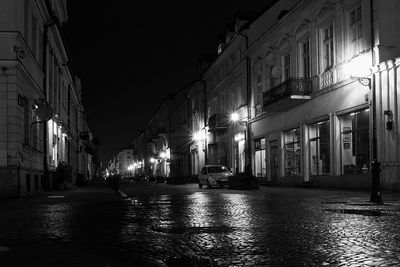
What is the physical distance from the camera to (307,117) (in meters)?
32.1

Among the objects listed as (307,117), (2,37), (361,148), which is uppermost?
(2,37)

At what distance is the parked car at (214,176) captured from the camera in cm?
3438

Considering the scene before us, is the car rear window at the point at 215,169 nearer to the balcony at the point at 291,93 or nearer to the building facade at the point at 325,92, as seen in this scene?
the building facade at the point at 325,92

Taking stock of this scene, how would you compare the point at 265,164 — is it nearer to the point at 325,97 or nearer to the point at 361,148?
the point at 325,97

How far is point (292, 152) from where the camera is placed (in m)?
35.1

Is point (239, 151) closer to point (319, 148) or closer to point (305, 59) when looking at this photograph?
point (305, 59)

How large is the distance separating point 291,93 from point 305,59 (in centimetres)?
257

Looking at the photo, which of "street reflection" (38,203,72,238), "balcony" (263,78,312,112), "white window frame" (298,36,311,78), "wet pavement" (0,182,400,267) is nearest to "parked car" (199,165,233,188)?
"balcony" (263,78,312,112)

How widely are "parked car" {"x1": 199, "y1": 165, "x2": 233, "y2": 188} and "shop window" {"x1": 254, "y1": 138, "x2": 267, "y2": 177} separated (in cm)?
579

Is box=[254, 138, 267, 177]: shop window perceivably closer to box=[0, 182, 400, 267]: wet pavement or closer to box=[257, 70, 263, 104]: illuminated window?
box=[257, 70, 263, 104]: illuminated window

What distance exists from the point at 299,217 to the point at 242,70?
3357 cm

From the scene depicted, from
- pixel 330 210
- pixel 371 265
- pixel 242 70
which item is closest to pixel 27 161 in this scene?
pixel 330 210

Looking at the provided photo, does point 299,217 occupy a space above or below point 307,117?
below

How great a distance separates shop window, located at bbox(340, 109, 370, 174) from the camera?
25.7 meters
